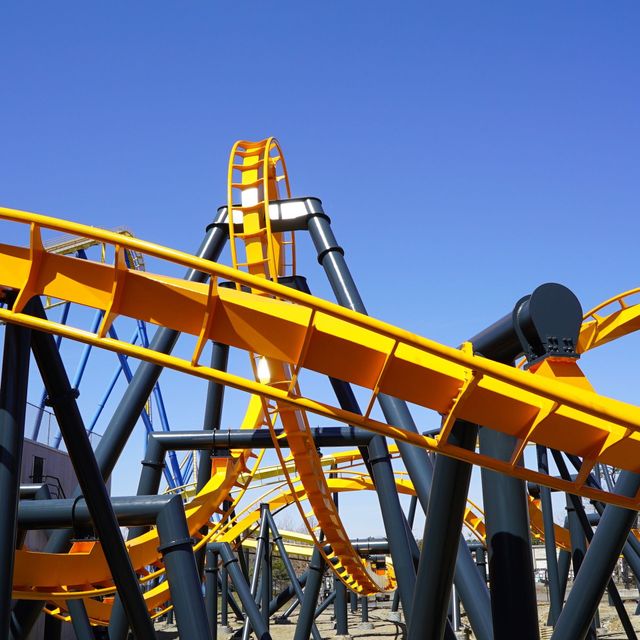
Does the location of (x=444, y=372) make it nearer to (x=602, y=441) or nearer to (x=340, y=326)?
(x=340, y=326)

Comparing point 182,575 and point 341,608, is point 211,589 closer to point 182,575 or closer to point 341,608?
point 341,608

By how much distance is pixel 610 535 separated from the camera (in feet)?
15.4

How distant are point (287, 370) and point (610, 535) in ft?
19.8

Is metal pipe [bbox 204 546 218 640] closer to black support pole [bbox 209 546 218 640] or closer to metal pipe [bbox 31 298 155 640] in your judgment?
black support pole [bbox 209 546 218 640]

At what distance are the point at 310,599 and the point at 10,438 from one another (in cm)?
937

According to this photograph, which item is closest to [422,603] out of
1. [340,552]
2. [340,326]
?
[340,326]

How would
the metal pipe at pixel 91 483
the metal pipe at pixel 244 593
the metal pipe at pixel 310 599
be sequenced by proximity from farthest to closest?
the metal pipe at pixel 310 599, the metal pipe at pixel 244 593, the metal pipe at pixel 91 483

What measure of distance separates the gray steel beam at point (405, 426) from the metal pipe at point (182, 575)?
1517mm

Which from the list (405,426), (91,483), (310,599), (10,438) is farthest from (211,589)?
(10,438)

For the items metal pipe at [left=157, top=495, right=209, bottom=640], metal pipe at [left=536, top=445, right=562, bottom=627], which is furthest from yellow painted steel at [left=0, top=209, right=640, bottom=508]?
metal pipe at [left=536, top=445, right=562, bottom=627]

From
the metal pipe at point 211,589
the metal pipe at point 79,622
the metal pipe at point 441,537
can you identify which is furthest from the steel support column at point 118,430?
the metal pipe at point 211,589

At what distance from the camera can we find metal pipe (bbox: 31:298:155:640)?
505cm

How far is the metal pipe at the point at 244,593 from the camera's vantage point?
422 inches

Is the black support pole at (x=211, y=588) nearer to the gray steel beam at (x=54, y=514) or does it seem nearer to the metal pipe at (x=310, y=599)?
the metal pipe at (x=310, y=599)
